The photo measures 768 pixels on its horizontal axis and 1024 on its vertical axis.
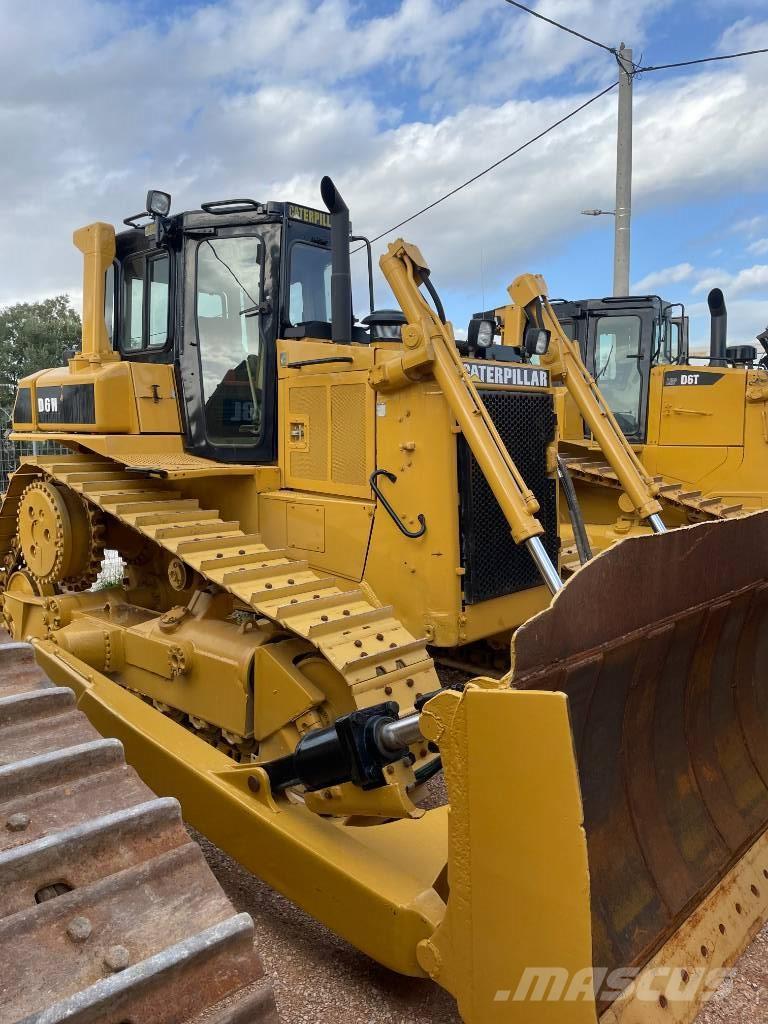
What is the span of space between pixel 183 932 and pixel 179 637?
248 centimetres

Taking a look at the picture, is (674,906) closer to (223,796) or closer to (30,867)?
(223,796)

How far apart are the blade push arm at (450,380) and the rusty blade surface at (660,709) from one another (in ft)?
2.44

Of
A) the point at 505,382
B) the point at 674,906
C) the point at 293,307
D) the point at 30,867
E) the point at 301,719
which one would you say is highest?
the point at 293,307

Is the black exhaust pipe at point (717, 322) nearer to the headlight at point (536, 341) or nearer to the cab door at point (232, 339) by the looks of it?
the headlight at point (536, 341)

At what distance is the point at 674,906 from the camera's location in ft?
8.73

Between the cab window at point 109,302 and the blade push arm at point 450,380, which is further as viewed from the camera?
the cab window at point 109,302

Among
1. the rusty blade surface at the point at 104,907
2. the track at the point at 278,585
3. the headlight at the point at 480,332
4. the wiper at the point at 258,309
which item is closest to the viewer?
the rusty blade surface at the point at 104,907

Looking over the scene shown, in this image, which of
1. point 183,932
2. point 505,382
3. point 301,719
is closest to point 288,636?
point 301,719

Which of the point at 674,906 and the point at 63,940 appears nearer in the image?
the point at 63,940

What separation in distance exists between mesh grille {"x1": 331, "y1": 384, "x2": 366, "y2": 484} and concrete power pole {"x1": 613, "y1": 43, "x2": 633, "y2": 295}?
7.44 m

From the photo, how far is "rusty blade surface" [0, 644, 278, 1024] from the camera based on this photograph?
167cm

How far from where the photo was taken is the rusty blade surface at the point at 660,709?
7.59 ft

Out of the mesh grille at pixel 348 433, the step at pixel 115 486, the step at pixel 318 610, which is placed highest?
the mesh grille at pixel 348 433

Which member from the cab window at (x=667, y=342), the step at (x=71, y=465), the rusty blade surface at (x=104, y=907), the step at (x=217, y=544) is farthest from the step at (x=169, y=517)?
Result: the cab window at (x=667, y=342)
